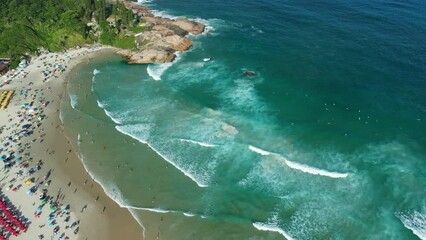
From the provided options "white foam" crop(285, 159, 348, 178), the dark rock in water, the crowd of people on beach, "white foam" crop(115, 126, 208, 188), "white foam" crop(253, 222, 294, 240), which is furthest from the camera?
the dark rock in water

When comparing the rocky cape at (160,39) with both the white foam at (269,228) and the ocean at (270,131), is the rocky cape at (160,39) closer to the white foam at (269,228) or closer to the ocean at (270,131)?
the ocean at (270,131)

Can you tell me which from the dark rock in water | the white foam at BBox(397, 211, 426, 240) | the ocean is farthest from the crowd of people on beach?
the white foam at BBox(397, 211, 426, 240)

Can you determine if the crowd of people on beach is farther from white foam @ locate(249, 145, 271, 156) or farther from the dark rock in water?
the dark rock in water

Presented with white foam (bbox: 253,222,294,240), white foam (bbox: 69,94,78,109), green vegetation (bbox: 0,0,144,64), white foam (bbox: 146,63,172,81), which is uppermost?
green vegetation (bbox: 0,0,144,64)

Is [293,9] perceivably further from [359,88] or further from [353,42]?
[359,88]

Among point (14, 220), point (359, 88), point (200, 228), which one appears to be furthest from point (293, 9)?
point (14, 220)

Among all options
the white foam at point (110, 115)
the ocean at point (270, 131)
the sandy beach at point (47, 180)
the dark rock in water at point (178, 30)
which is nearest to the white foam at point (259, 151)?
the ocean at point (270, 131)
